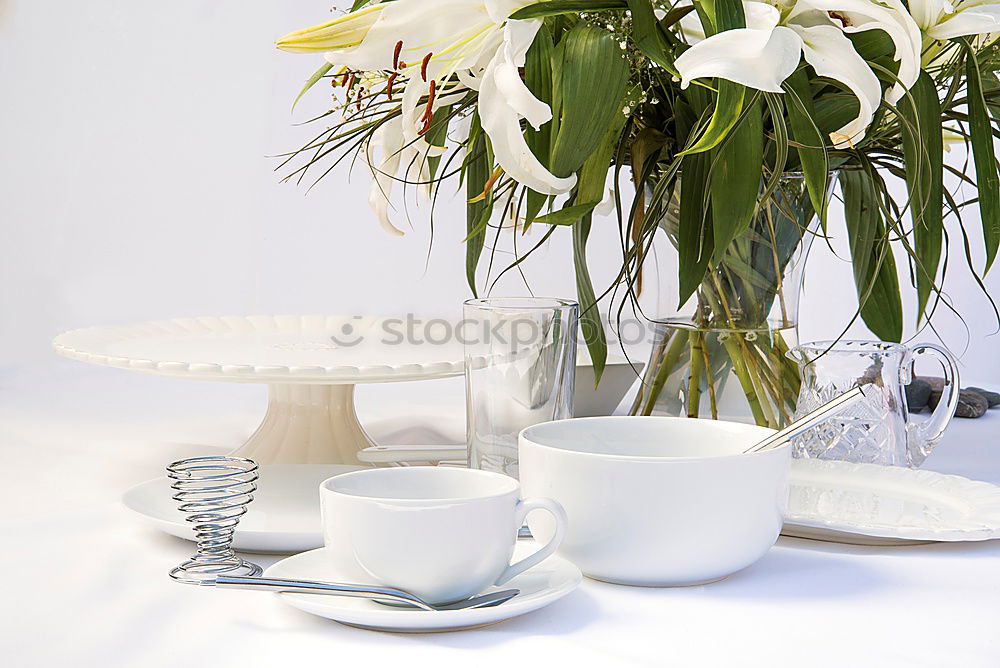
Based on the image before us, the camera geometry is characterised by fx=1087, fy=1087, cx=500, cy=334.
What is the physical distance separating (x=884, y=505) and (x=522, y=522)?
266 mm

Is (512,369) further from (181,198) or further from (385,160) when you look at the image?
(181,198)

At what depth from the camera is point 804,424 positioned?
1.82 feet

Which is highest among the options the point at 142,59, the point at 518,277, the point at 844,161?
the point at 142,59

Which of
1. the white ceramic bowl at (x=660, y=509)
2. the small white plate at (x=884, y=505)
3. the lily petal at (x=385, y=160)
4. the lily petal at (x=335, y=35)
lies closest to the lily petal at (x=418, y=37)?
the lily petal at (x=335, y=35)

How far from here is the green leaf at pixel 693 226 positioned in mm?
616

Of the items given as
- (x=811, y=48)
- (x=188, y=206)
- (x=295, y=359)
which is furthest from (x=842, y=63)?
(x=188, y=206)

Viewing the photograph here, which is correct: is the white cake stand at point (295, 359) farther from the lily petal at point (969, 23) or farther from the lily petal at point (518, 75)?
the lily petal at point (969, 23)

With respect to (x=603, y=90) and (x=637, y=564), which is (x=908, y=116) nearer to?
(x=603, y=90)

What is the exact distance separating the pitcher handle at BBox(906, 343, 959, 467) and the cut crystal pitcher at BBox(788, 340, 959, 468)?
43 millimetres

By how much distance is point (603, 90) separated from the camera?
57cm

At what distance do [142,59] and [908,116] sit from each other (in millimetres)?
1551

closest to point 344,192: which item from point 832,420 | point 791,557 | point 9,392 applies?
point 9,392

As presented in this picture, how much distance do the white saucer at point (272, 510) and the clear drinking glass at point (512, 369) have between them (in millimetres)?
112

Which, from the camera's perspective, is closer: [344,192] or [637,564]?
[637,564]
